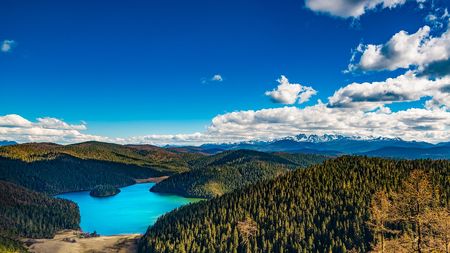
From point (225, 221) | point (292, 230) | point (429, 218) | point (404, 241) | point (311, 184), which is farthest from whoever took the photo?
point (311, 184)

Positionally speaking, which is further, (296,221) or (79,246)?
(79,246)

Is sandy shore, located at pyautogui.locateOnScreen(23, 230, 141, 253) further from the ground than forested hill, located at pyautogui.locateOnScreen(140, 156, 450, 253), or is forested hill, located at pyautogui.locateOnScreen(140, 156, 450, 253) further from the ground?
forested hill, located at pyautogui.locateOnScreen(140, 156, 450, 253)

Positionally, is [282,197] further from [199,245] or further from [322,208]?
[199,245]

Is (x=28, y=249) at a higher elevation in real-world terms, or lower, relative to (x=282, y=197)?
lower

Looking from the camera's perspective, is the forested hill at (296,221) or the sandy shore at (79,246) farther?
the sandy shore at (79,246)

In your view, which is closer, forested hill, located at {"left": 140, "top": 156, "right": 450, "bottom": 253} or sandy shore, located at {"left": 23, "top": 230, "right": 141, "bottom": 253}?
forested hill, located at {"left": 140, "top": 156, "right": 450, "bottom": 253}

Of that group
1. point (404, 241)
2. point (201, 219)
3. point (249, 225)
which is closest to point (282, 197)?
point (249, 225)

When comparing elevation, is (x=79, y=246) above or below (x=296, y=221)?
below

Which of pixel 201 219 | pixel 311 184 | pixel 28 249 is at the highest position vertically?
pixel 311 184
